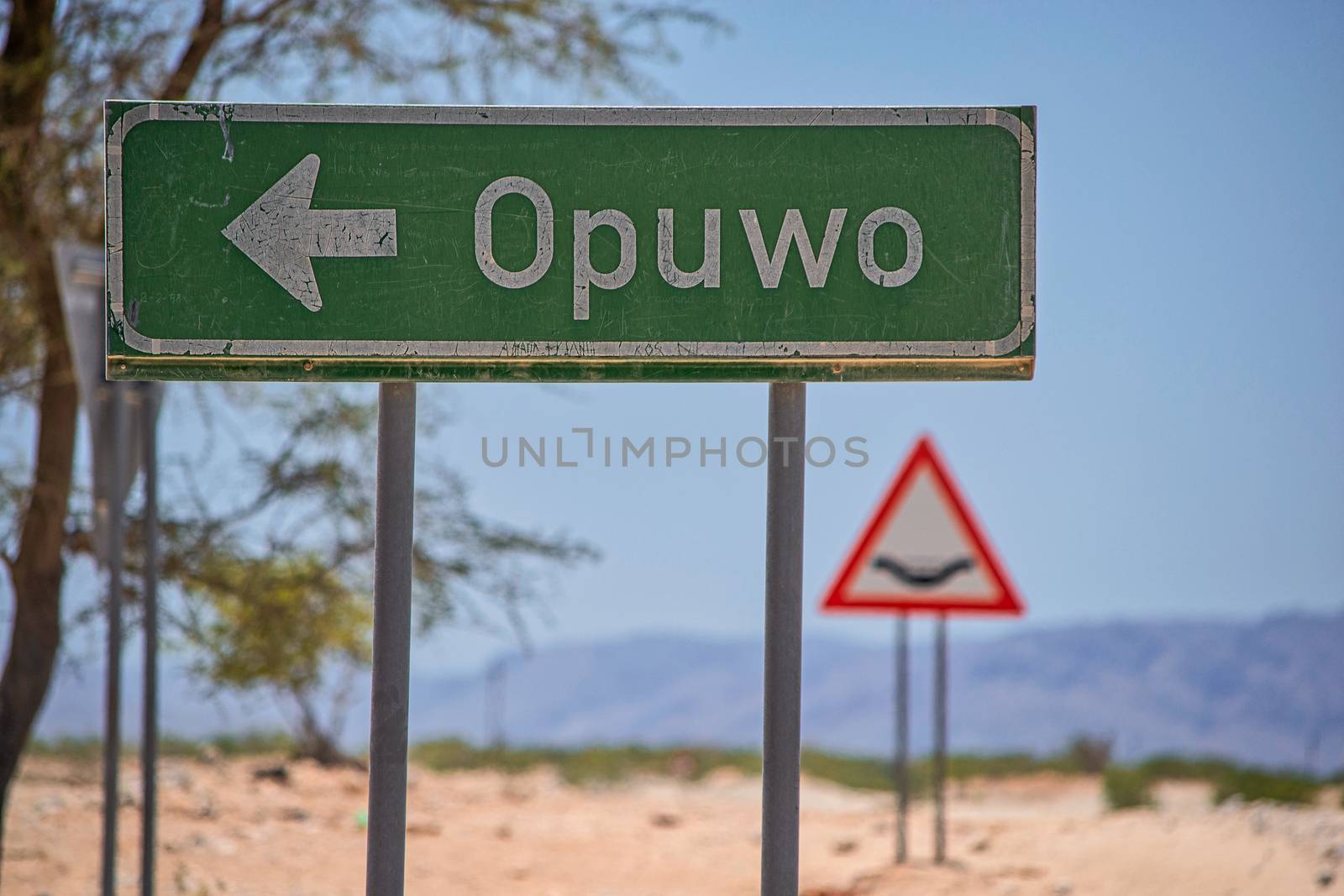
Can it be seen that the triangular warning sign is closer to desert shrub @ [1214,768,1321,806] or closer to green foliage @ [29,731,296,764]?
desert shrub @ [1214,768,1321,806]

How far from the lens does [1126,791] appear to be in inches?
391

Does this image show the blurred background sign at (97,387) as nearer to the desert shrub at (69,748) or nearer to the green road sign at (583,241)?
the green road sign at (583,241)

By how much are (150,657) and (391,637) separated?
3334 millimetres

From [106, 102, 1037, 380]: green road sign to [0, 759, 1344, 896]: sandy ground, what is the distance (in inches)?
184

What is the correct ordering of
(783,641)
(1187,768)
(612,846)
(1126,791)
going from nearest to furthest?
(783,641) < (612,846) < (1126,791) < (1187,768)

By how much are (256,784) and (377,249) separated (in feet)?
27.8

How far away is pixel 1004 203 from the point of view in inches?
94.1

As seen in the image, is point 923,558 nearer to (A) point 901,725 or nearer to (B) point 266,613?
(A) point 901,725

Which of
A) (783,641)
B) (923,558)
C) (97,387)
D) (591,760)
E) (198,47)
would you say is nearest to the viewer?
(783,641)

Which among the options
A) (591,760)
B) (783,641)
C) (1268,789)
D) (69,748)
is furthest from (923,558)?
(69,748)

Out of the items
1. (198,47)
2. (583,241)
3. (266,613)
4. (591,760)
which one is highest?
(198,47)

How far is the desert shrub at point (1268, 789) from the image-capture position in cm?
984

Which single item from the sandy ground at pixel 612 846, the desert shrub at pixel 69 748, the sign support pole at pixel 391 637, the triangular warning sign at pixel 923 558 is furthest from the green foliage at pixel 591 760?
the sign support pole at pixel 391 637

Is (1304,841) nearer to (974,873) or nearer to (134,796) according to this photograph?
(974,873)
